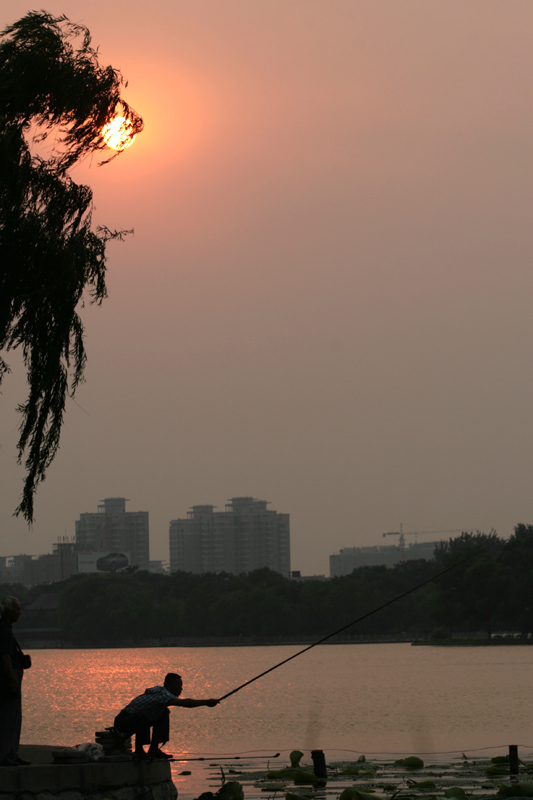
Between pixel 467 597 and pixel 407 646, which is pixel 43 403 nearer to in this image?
pixel 467 597

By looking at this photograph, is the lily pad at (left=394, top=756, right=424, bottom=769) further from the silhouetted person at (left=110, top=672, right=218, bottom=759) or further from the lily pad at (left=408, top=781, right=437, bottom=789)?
the silhouetted person at (left=110, top=672, right=218, bottom=759)

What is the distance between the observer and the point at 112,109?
14.3 meters

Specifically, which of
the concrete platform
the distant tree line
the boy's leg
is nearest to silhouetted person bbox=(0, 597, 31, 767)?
the concrete platform

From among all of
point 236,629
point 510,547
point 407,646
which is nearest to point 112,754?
point 510,547

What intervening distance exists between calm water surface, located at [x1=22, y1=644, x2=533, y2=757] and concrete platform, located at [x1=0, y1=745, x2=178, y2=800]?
13.2 metres

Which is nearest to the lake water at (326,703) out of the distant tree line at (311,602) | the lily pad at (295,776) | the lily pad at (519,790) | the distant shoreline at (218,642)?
the distant tree line at (311,602)

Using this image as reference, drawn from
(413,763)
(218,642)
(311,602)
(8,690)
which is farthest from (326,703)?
(218,642)

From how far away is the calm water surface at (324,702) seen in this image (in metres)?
31.5

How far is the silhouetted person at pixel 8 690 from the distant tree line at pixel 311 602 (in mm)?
84224

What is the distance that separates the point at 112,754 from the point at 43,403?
4.41 meters

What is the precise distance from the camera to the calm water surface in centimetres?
3150

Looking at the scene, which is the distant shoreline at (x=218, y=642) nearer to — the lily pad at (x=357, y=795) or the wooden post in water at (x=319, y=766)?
the wooden post in water at (x=319, y=766)

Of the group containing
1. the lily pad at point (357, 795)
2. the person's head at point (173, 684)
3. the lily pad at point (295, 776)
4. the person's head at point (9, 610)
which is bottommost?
the lily pad at point (295, 776)

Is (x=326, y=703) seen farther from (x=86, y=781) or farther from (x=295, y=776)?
(x=86, y=781)
